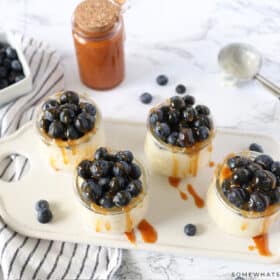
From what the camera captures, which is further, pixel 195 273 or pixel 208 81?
pixel 208 81

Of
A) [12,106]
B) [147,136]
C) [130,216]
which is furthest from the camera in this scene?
[12,106]

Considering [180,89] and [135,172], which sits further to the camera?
[180,89]

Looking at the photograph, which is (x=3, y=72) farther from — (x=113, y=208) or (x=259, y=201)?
(x=259, y=201)

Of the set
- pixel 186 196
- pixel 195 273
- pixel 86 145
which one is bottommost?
pixel 195 273

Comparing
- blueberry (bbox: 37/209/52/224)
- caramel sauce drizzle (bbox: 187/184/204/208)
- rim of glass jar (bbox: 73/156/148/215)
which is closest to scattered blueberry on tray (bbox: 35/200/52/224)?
blueberry (bbox: 37/209/52/224)

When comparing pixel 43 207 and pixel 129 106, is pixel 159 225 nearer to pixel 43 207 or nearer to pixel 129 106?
pixel 43 207

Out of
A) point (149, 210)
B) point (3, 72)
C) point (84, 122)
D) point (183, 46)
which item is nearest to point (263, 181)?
point (149, 210)

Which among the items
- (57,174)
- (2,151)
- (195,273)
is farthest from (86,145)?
(195,273)

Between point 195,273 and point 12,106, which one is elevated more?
point 12,106
